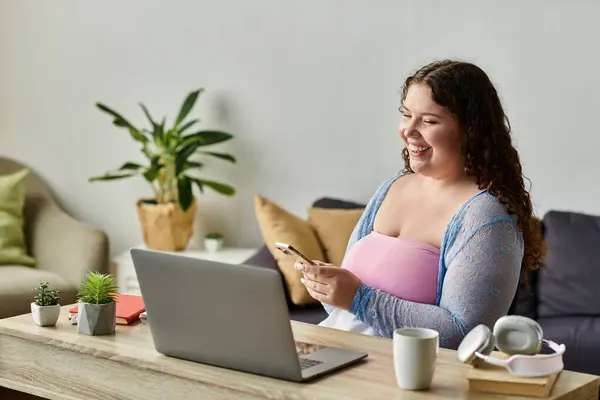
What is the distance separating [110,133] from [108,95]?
180 mm

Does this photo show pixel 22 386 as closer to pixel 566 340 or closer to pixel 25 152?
pixel 566 340

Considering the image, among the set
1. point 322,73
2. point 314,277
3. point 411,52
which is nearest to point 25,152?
point 322,73

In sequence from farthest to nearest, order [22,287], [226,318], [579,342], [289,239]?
[22,287], [289,239], [579,342], [226,318]

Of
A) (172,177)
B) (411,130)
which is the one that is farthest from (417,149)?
(172,177)

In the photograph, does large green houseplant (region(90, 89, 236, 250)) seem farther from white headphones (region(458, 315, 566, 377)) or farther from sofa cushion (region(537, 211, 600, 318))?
white headphones (region(458, 315, 566, 377))

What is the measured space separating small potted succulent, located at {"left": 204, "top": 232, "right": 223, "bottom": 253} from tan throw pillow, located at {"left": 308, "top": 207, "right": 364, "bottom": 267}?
0.64 m

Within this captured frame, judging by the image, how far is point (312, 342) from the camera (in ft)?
6.82

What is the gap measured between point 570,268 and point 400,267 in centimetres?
155

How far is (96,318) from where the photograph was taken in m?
2.16

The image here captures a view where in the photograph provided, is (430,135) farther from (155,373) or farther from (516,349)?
(155,373)

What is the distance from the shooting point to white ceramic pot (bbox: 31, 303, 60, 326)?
2247 millimetres

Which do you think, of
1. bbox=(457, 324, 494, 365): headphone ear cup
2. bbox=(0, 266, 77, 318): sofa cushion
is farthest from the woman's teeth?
bbox=(0, 266, 77, 318): sofa cushion

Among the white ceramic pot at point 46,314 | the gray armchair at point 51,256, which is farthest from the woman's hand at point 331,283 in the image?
the gray armchair at point 51,256

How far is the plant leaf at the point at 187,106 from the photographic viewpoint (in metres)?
4.36
